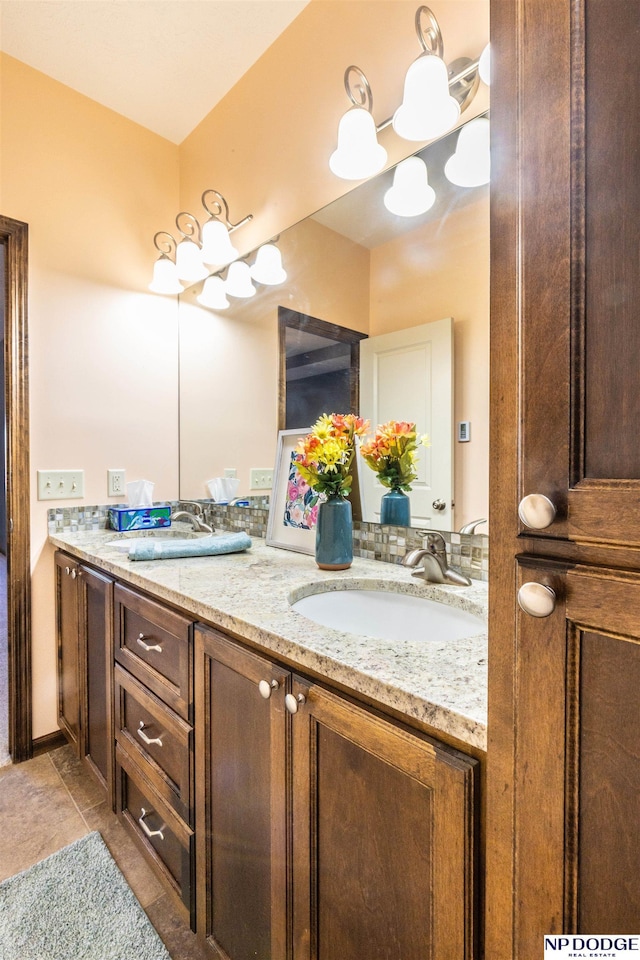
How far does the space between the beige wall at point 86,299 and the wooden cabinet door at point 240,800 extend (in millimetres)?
1238

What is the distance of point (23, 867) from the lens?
128 centimetres

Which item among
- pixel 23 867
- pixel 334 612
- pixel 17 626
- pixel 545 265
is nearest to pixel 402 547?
pixel 334 612

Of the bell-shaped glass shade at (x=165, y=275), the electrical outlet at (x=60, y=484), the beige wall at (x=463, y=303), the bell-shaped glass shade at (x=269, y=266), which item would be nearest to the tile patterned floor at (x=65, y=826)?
the electrical outlet at (x=60, y=484)

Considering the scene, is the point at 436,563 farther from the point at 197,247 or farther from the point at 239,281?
the point at 197,247

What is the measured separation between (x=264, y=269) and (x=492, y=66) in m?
1.38

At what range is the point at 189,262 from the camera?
196 cm

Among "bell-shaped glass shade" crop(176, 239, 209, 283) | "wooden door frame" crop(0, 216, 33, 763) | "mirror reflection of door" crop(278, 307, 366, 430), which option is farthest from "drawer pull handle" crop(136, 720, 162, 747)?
"bell-shaped glass shade" crop(176, 239, 209, 283)

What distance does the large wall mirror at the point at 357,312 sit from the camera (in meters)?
1.11

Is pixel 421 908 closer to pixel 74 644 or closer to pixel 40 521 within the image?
pixel 74 644

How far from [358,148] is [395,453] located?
34.0 inches

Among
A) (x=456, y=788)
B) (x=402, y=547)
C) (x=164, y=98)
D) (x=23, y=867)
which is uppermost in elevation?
(x=164, y=98)

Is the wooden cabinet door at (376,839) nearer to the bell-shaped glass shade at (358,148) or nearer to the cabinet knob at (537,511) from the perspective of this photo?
the cabinet knob at (537,511)

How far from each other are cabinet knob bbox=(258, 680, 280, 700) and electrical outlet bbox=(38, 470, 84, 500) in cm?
147

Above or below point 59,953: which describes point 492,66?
above
